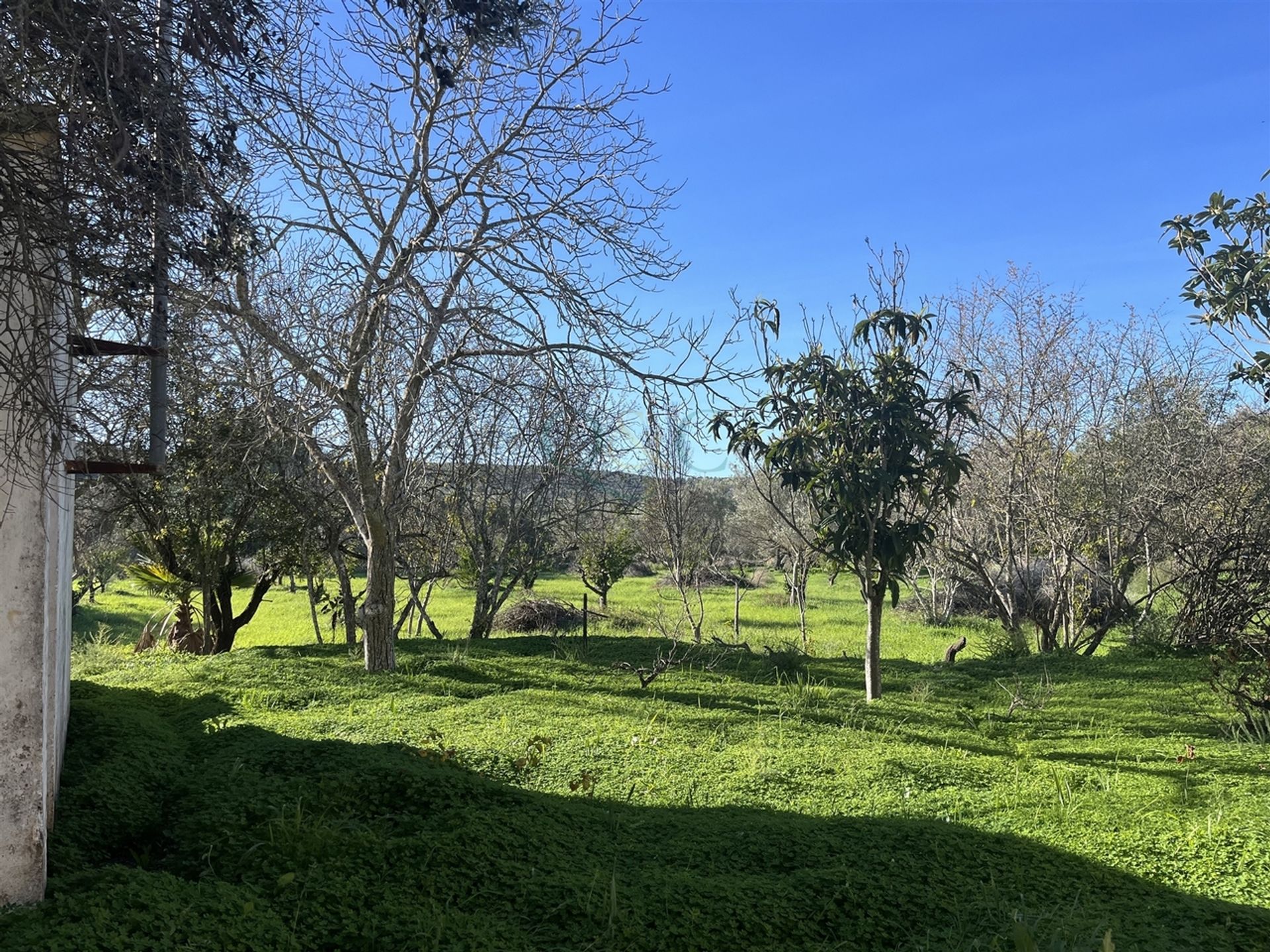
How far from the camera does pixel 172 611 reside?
43.3 feet

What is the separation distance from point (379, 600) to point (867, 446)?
456 centimetres

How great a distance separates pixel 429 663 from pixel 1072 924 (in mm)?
6606

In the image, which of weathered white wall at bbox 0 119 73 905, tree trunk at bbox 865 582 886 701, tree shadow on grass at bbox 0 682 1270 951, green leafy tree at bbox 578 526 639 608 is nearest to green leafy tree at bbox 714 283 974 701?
tree trunk at bbox 865 582 886 701

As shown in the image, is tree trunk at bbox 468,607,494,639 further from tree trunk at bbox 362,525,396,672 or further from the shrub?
the shrub

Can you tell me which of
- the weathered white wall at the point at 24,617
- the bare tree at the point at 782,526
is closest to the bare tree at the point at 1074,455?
the bare tree at the point at 782,526

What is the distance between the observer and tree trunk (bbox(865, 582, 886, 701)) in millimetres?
7289

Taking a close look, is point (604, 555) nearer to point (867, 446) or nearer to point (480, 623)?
point (480, 623)

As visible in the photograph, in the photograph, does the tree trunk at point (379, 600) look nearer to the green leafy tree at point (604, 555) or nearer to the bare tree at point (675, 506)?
the bare tree at point (675, 506)

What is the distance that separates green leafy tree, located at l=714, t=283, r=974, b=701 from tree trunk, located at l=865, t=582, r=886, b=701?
0.04 feet

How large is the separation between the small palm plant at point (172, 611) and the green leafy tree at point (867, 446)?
8334 millimetres

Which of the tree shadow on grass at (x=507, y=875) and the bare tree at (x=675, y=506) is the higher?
the bare tree at (x=675, y=506)

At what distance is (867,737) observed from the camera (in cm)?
628

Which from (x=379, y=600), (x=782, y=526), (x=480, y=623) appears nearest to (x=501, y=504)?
(x=480, y=623)

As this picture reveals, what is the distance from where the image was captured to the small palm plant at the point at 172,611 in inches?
460
